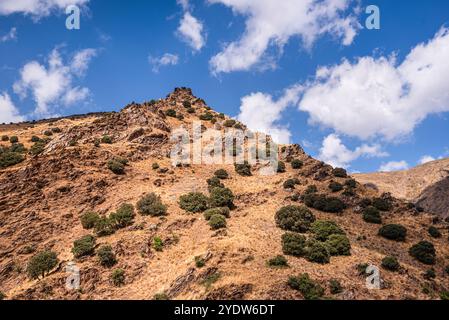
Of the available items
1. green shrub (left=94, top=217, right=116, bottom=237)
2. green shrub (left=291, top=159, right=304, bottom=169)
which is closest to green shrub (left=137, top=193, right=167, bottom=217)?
green shrub (left=94, top=217, right=116, bottom=237)

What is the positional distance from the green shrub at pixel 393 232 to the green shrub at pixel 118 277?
30709 millimetres

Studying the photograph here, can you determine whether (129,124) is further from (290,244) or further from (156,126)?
(290,244)

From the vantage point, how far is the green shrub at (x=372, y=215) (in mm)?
56062

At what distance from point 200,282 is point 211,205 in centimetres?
1886

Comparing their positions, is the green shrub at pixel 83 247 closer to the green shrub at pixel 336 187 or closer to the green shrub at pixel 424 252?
the green shrub at pixel 336 187

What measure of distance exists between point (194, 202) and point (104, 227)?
11714 mm

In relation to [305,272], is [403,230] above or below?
above

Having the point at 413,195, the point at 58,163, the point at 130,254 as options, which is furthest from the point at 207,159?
the point at 413,195

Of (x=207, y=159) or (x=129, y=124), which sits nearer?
(x=207, y=159)

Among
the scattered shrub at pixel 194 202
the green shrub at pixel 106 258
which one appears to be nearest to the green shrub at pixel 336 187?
the scattered shrub at pixel 194 202

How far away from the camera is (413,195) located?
459ft

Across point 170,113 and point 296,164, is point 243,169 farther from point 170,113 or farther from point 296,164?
point 170,113
